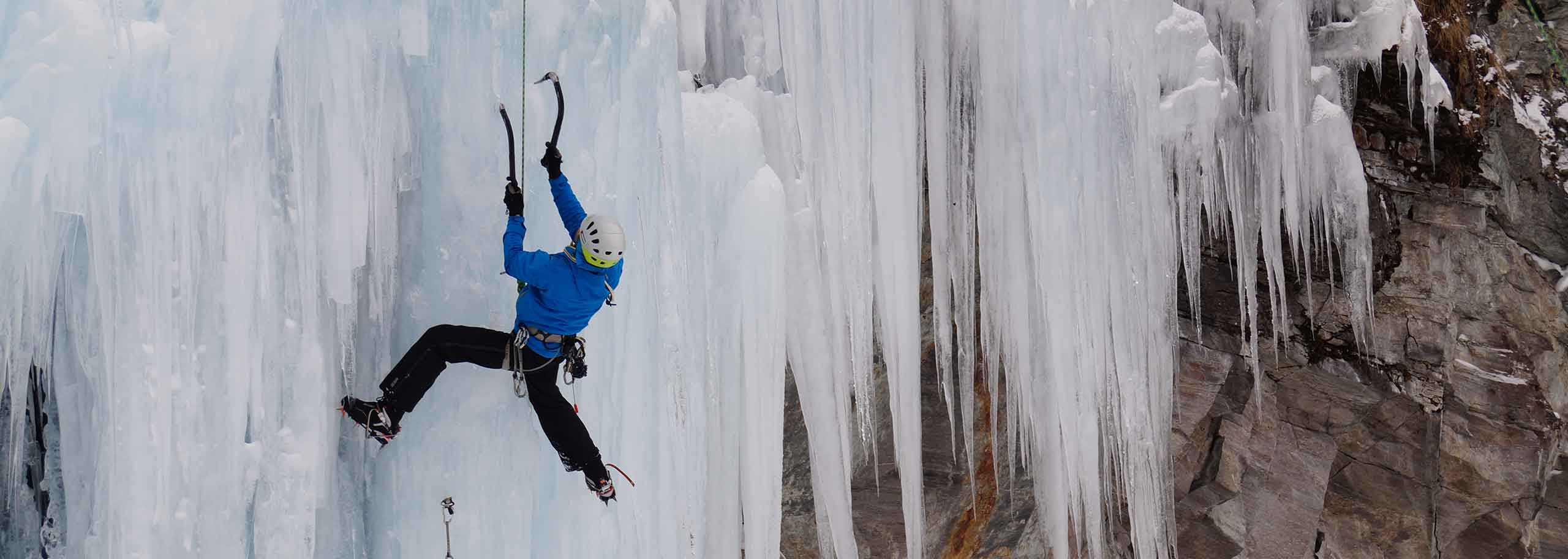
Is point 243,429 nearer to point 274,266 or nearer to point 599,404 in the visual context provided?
point 274,266

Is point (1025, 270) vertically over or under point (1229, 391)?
over

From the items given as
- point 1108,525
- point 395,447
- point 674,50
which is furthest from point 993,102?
point 1108,525

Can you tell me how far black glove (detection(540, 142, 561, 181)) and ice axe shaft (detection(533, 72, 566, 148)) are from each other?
1.3 inches

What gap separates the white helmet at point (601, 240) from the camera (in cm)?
249

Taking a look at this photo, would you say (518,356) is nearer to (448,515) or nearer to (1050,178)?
(448,515)

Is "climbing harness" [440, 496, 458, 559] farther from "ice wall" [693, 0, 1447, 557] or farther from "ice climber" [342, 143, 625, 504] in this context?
"ice wall" [693, 0, 1447, 557]

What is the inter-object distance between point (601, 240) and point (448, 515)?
35.3 inches

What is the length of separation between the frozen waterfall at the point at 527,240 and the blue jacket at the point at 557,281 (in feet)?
0.81

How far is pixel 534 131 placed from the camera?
2820mm

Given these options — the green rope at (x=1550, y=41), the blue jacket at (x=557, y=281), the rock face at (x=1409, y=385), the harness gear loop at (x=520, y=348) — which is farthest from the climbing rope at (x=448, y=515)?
the green rope at (x=1550, y=41)

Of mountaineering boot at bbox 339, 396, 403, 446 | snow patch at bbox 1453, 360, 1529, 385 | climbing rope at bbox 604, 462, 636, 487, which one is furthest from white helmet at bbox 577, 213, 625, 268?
snow patch at bbox 1453, 360, 1529, 385

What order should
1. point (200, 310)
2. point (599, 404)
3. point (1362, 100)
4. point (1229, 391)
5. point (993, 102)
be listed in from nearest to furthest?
point (200, 310) < point (599, 404) < point (993, 102) < point (1362, 100) < point (1229, 391)

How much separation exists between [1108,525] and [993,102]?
3836mm

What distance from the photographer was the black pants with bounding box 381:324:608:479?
256 centimetres
